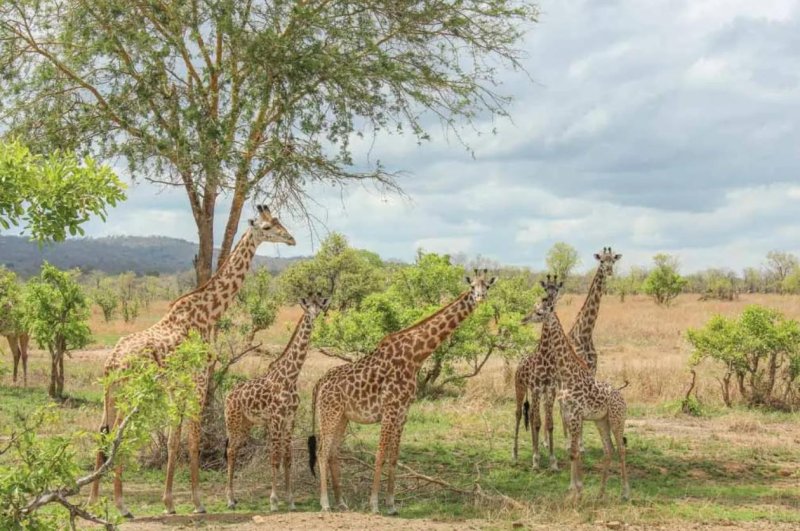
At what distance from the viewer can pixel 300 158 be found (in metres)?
13.0

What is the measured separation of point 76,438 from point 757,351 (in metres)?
15.4

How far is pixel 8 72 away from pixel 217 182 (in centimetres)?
372

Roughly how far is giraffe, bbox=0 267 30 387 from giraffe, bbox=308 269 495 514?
39.1 feet

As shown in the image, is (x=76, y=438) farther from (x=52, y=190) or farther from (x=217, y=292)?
(x=217, y=292)

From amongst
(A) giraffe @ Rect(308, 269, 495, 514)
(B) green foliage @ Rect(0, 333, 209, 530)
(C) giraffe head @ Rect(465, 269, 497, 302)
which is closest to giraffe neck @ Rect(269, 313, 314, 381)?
(A) giraffe @ Rect(308, 269, 495, 514)

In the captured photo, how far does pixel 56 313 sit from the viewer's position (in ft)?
62.2

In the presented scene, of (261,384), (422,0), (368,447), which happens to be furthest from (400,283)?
(261,384)

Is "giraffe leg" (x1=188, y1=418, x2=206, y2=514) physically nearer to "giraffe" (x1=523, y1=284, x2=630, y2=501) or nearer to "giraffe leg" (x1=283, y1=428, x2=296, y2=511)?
"giraffe leg" (x1=283, y1=428, x2=296, y2=511)

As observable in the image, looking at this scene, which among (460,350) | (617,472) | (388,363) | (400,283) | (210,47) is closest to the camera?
(388,363)

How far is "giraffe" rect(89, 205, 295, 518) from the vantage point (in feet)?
31.9

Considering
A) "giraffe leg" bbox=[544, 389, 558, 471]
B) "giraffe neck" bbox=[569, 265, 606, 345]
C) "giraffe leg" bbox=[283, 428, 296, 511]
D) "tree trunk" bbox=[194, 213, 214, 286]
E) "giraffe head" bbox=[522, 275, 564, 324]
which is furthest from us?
"giraffe neck" bbox=[569, 265, 606, 345]

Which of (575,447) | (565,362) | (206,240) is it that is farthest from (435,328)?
(206,240)

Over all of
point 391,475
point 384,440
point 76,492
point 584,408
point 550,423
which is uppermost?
point 76,492

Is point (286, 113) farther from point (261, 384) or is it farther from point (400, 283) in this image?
point (400, 283)
